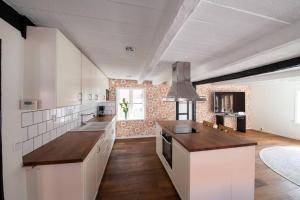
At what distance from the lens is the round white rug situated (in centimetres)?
269

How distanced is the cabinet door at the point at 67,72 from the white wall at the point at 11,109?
11.6 inches

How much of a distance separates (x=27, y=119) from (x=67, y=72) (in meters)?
0.61

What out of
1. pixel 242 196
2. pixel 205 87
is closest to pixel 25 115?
pixel 242 196

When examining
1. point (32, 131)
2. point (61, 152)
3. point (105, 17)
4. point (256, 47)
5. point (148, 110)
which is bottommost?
point (61, 152)

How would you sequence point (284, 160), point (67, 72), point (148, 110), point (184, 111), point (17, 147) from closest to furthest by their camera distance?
point (17, 147)
point (67, 72)
point (284, 160)
point (148, 110)
point (184, 111)

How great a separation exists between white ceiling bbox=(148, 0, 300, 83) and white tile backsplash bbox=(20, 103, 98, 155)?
1809 millimetres

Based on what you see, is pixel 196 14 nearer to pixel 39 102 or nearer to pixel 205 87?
pixel 39 102

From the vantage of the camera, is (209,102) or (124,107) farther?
(209,102)

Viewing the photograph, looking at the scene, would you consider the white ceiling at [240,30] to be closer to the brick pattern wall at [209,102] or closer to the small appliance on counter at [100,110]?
the small appliance on counter at [100,110]

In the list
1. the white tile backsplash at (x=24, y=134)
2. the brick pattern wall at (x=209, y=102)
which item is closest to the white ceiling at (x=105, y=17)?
the white tile backsplash at (x=24, y=134)

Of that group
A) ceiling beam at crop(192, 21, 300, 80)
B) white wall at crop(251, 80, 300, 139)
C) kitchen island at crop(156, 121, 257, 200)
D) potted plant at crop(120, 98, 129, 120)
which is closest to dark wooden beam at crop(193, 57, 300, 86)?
ceiling beam at crop(192, 21, 300, 80)

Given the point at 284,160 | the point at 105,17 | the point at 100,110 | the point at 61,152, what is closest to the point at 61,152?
the point at 61,152

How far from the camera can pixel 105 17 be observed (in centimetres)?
126

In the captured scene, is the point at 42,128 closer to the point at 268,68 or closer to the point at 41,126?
the point at 41,126
